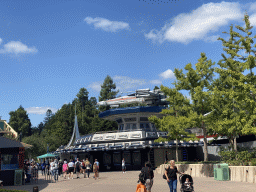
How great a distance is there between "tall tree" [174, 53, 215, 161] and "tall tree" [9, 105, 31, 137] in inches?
3358

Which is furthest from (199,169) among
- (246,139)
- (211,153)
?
(211,153)

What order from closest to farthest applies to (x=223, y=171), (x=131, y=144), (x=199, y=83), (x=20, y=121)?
1. (x=223, y=171)
2. (x=199, y=83)
3. (x=131, y=144)
4. (x=20, y=121)

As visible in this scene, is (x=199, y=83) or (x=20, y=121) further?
(x=20, y=121)

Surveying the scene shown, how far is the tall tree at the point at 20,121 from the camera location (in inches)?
3912

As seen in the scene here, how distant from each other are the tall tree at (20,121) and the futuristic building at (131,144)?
64.2 metres

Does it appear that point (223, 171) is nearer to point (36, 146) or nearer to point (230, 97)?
point (230, 97)

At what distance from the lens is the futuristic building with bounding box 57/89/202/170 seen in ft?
119

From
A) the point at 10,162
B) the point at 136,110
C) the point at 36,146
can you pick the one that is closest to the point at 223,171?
the point at 10,162

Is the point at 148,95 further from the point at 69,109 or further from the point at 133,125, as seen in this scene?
the point at 69,109

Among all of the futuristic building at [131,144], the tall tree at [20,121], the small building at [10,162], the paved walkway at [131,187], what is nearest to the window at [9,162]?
the small building at [10,162]

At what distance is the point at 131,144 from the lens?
3603cm

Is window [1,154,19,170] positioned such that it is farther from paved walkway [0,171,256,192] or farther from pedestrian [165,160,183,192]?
pedestrian [165,160,183,192]

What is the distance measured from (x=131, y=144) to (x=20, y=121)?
76.5m

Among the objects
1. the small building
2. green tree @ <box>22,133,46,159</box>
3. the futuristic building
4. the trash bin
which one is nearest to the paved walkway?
the trash bin
